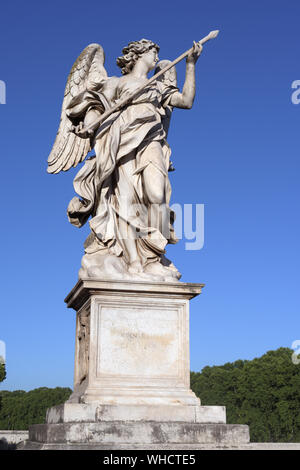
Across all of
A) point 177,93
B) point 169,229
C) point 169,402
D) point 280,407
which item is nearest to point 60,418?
point 169,402

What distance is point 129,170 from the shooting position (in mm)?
8656

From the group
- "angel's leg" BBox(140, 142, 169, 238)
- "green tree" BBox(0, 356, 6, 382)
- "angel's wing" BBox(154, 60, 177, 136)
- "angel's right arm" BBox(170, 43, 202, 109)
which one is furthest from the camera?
"green tree" BBox(0, 356, 6, 382)

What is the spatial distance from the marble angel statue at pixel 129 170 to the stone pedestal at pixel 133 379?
1.11 ft

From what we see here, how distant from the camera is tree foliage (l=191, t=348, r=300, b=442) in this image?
44250 mm

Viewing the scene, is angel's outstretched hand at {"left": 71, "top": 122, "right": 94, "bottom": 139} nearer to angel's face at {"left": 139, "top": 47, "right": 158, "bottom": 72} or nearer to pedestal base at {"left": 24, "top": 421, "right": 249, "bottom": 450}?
angel's face at {"left": 139, "top": 47, "right": 158, "bottom": 72}

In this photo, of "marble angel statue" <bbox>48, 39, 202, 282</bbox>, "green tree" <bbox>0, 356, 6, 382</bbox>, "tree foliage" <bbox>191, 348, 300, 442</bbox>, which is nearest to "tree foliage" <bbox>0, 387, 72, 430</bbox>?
"tree foliage" <bbox>191, 348, 300, 442</bbox>

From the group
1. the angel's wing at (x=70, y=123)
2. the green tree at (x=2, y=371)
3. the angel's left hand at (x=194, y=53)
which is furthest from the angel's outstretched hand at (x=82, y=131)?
the green tree at (x=2, y=371)

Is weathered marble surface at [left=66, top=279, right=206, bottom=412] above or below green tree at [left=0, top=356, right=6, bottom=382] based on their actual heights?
below

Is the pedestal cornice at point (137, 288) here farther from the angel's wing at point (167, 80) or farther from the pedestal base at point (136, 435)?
the angel's wing at point (167, 80)

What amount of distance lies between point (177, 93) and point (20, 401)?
57.6 meters

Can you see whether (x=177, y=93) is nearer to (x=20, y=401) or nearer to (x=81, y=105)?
(x=81, y=105)

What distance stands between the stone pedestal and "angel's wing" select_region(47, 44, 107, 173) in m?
2.67

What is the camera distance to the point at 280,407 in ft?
146

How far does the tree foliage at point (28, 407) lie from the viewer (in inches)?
2306
